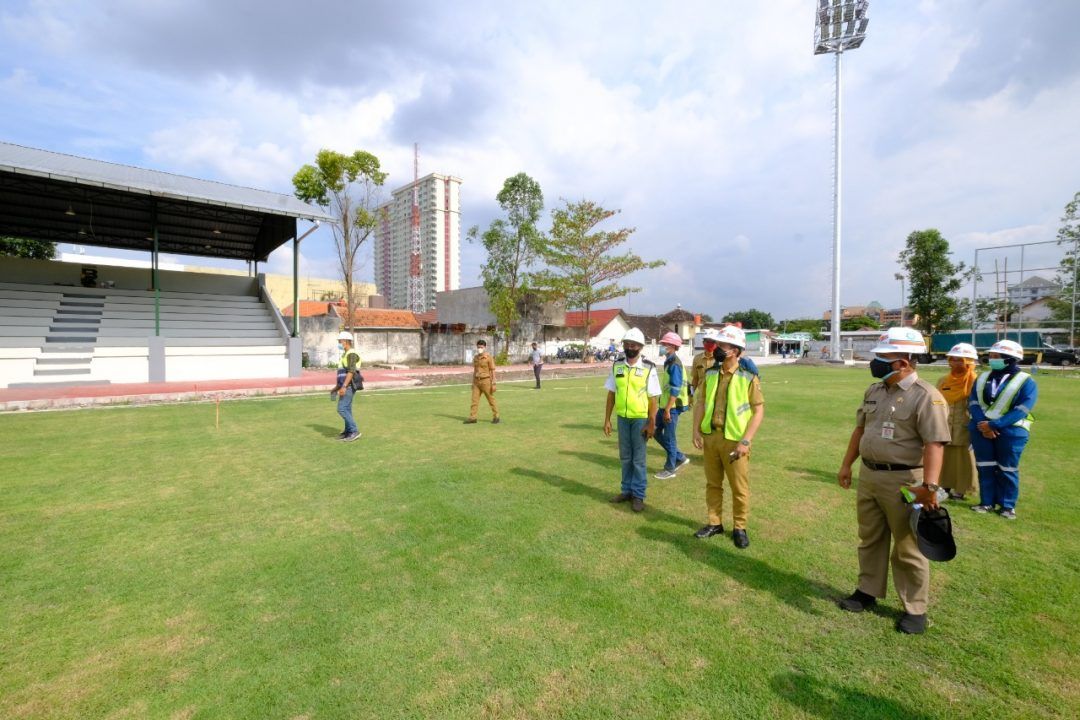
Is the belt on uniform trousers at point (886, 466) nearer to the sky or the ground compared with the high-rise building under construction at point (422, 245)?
nearer to the ground

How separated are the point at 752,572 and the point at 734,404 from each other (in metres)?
1.25

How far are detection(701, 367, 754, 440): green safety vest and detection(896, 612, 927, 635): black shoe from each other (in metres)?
1.49

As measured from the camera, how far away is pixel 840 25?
107 feet

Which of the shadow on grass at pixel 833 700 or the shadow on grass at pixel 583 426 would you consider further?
the shadow on grass at pixel 583 426

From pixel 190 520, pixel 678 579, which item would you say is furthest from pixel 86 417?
pixel 678 579

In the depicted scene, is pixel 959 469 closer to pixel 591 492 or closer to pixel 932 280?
pixel 591 492

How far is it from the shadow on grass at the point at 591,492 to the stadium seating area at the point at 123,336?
1470 centimetres

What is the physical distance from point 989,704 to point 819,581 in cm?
119

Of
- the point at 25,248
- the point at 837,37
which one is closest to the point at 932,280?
the point at 837,37

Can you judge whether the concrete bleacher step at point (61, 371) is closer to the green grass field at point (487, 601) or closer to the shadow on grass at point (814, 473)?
the green grass field at point (487, 601)

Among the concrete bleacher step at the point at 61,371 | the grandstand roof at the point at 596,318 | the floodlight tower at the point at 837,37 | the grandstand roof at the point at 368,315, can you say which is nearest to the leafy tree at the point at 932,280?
the floodlight tower at the point at 837,37

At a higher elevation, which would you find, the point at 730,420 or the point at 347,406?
the point at 730,420

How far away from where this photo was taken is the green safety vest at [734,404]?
3951mm

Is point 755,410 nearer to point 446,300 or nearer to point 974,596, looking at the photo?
point 974,596
